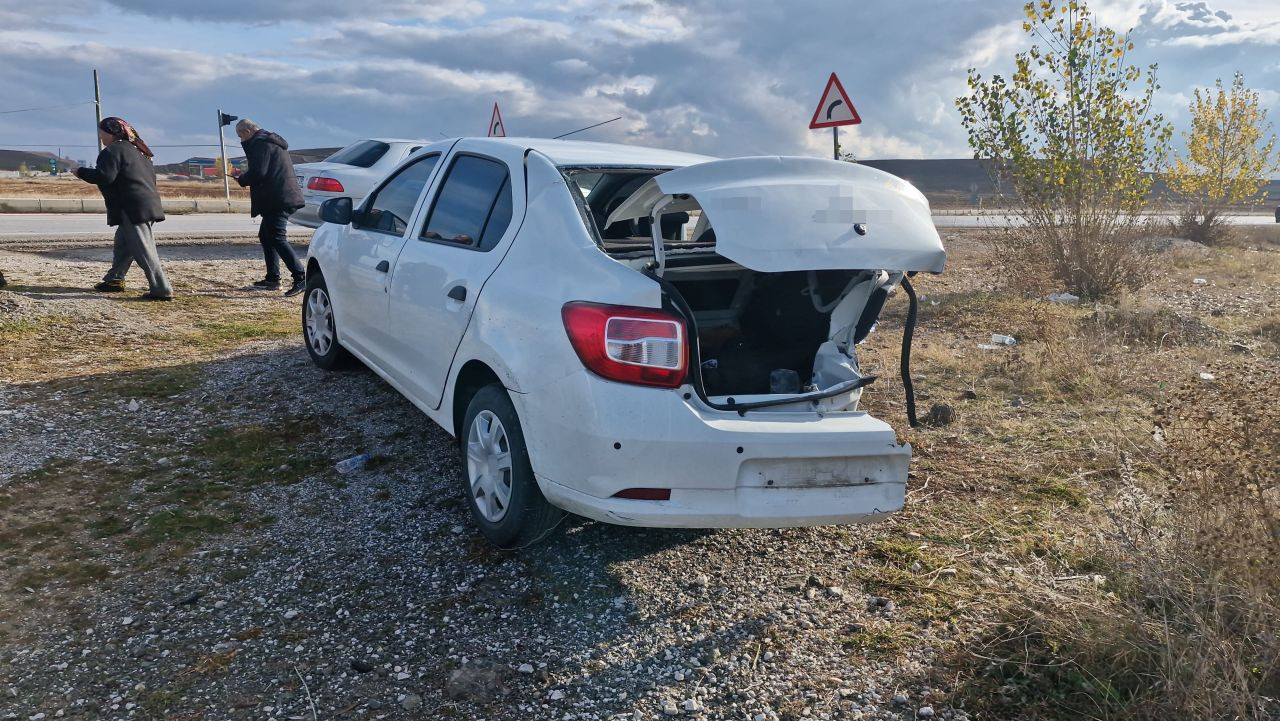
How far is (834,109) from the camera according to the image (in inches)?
434

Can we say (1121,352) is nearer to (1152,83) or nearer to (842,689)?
(1152,83)

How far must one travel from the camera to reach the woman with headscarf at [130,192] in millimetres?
8578

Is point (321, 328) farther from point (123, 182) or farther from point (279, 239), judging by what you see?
point (279, 239)

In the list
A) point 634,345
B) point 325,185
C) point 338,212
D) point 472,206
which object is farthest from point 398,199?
point 325,185

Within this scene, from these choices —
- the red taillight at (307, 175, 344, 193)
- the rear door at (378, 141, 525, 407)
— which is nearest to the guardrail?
the red taillight at (307, 175, 344, 193)

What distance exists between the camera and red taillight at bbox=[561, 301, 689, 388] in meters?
3.11

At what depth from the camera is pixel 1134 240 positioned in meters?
10.7

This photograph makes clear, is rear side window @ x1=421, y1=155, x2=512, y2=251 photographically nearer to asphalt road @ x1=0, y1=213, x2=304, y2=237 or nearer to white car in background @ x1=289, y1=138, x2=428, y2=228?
white car in background @ x1=289, y1=138, x2=428, y2=228

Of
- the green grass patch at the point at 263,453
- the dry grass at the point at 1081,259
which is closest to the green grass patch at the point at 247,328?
the green grass patch at the point at 263,453

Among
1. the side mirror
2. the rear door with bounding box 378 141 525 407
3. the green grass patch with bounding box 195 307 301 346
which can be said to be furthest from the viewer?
the green grass patch with bounding box 195 307 301 346

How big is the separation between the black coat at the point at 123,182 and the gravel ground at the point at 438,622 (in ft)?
15.3

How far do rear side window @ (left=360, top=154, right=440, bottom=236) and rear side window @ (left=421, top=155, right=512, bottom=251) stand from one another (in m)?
0.32

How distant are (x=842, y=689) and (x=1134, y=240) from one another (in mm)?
9617

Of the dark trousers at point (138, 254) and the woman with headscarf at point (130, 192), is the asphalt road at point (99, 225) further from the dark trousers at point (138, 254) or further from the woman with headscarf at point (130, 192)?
the woman with headscarf at point (130, 192)
